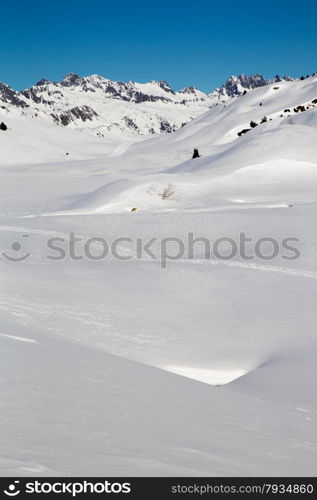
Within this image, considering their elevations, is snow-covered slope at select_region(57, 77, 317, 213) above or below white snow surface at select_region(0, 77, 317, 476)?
above

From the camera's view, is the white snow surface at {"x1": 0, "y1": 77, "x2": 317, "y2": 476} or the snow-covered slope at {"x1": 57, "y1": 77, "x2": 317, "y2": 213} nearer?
the white snow surface at {"x1": 0, "y1": 77, "x2": 317, "y2": 476}

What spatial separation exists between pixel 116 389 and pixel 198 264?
776cm

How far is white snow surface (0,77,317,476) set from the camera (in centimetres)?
345

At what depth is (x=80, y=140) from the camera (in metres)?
83.2

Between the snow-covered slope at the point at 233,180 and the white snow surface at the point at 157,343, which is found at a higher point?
the snow-covered slope at the point at 233,180

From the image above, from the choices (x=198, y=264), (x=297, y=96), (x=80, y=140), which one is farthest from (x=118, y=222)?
(x=80, y=140)

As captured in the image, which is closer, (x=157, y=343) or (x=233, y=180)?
(x=157, y=343)

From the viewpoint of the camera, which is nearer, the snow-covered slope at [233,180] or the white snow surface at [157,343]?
the white snow surface at [157,343]

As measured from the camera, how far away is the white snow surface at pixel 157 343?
136 inches

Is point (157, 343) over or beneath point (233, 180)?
beneath

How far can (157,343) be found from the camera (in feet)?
26.3

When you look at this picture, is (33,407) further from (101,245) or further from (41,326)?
(101,245)
